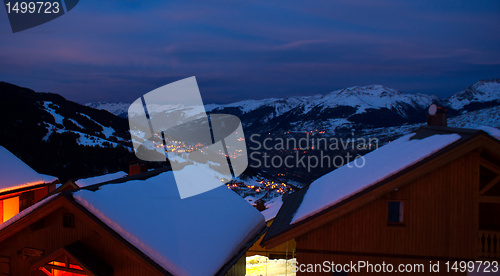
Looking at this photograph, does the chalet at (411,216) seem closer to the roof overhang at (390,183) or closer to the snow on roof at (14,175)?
the roof overhang at (390,183)

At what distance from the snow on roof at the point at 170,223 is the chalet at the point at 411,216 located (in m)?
2.03

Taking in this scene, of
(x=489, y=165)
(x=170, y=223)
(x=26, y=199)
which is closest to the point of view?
(x=489, y=165)

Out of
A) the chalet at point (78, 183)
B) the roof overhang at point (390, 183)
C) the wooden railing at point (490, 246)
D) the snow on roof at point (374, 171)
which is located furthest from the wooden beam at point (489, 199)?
the chalet at point (78, 183)

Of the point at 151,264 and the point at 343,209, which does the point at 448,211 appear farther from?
the point at 151,264

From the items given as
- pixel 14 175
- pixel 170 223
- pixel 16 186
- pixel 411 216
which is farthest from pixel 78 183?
pixel 411 216

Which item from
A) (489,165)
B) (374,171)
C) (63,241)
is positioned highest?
(489,165)

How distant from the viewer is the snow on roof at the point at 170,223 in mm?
8828

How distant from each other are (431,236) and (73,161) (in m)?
79.0

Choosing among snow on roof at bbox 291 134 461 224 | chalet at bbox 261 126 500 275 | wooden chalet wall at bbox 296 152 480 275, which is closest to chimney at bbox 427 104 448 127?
snow on roof at bbox 291 134 461 224

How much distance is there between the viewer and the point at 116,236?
344 inches

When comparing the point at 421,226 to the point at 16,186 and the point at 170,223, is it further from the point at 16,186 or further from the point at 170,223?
the point at 16,186

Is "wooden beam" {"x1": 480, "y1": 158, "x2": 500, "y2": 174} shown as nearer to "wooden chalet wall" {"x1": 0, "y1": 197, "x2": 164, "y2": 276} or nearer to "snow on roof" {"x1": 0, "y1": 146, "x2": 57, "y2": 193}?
"wooden chalet wall" {"x1": 0, "y1": 197, "x2": 164, "y2": 276}

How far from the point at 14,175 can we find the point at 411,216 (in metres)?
20.4

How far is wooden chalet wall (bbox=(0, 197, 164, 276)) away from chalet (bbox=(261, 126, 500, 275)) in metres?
3.92
